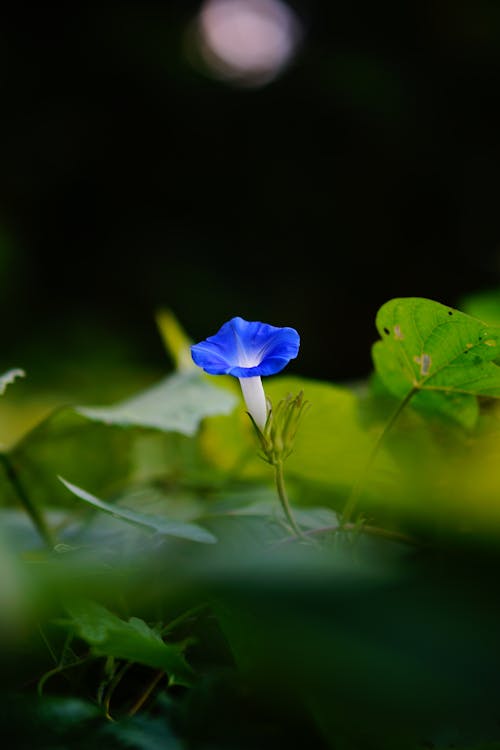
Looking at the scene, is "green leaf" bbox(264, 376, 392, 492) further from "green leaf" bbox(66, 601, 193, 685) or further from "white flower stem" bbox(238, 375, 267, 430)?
"green leaf" bbox(66, 601, 193, 685)

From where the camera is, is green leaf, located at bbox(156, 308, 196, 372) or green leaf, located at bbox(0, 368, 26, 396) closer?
green leaf, located at bbox(0, 368, 26, 396)

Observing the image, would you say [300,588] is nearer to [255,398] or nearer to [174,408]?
[255,398]

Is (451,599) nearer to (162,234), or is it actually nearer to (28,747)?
(28,747)

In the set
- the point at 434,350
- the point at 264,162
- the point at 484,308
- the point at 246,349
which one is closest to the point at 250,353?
the point at 246,349

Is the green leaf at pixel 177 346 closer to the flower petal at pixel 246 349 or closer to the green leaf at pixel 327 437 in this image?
the green leaf at pixel 327 437

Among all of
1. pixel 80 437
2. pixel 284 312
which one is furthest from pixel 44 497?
pixel 284 312

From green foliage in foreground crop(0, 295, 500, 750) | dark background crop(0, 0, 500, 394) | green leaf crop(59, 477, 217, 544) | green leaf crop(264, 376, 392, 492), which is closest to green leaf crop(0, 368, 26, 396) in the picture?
green foliage in foreground crop(0, 295, 500, 750)
